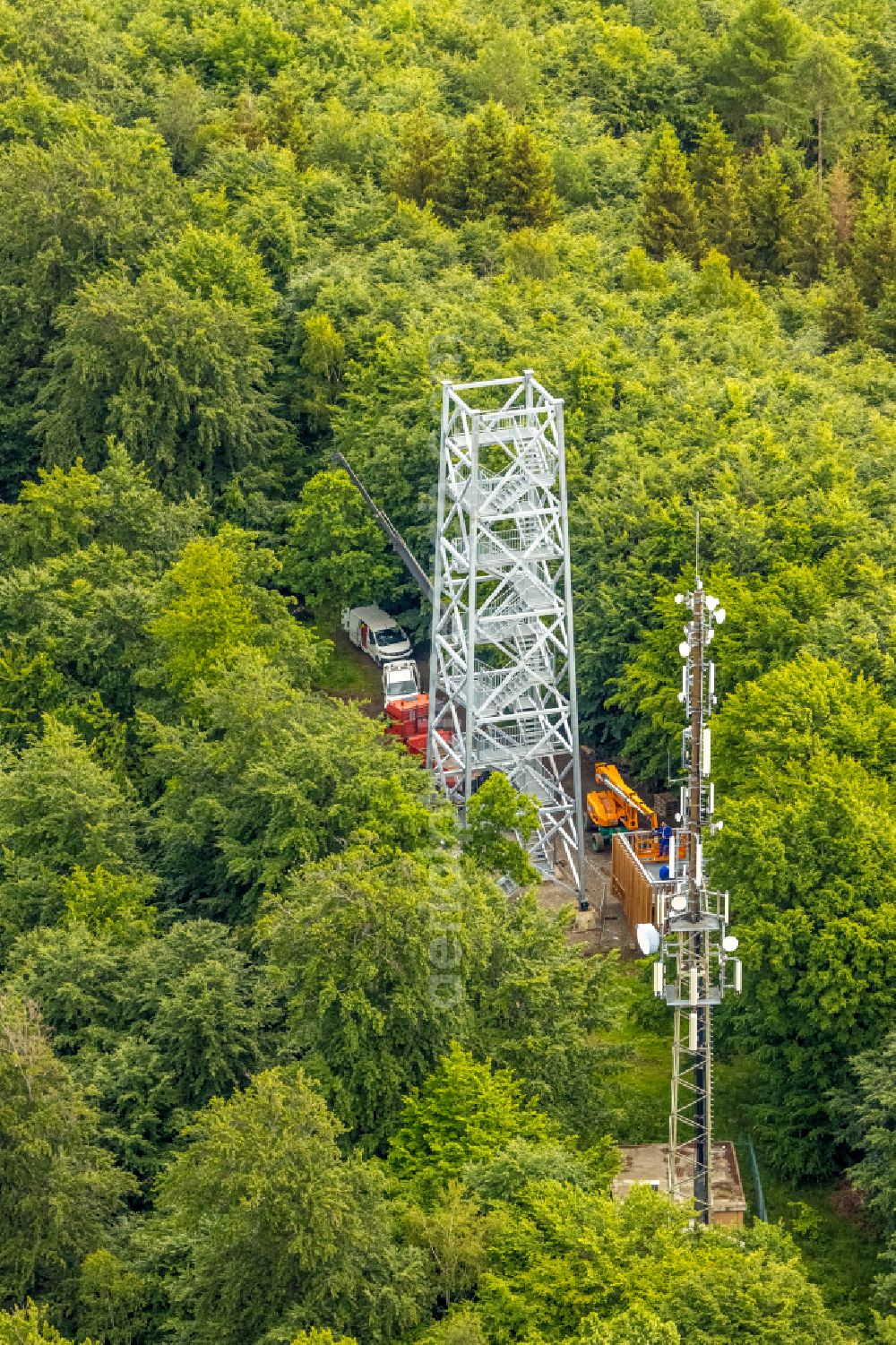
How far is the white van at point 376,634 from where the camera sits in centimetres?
8194

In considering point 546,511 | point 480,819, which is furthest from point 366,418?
point 480,819

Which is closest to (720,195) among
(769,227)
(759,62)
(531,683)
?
(769,227)

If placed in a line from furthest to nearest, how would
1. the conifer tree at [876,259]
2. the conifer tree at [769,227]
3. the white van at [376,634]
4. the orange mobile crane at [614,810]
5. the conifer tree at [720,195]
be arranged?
the conifer tree at [769,227], the conifer tree at [720,195], the conifer tree at [876,259], the white van at [376,634], the orange mobile crane at [614,810]

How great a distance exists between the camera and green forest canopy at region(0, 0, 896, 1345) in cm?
5050

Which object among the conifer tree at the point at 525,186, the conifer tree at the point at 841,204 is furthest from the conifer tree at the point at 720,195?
the conifer tree at the point at 525,186

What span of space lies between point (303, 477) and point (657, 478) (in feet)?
54.2

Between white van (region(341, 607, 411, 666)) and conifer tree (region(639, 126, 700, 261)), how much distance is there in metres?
24.5

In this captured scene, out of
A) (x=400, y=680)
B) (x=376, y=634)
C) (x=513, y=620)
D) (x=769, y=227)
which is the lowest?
(x=376, y=634)

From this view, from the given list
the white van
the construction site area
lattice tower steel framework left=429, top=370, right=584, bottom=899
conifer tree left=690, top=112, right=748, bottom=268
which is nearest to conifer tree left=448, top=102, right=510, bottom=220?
conifer tree left=690, top=112, right=748, bottom=268

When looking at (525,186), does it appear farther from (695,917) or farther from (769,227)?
(695,917)

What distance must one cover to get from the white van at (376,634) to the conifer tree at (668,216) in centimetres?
2454

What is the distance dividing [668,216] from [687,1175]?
180 ft

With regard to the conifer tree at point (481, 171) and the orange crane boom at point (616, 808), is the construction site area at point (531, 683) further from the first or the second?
the conifer tree at point (481, 171)

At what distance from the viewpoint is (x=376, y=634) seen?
270 ft
